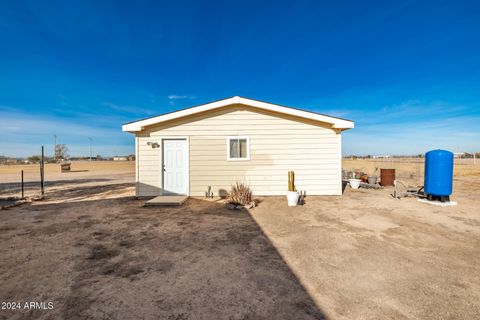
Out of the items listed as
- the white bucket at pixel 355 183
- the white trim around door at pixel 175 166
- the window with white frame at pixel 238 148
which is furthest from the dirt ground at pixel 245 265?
the white bucket at pixel 355 183

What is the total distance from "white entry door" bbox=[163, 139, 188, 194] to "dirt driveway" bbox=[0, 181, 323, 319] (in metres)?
3.02

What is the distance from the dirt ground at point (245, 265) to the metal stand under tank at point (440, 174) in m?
1.03

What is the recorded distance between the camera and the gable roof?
25.9 feet

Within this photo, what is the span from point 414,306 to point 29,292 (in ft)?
13.7

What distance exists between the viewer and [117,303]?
2268 millimetres

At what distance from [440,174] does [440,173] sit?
3 cm

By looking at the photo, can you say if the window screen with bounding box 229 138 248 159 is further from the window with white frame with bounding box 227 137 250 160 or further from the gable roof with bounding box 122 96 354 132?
the gable roof with bounding box 122 96 354 132

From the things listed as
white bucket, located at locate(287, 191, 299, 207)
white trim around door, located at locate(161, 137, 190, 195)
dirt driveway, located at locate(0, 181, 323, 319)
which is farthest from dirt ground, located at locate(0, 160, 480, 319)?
white trim around door, located at locate(161, 137, 190, 195)

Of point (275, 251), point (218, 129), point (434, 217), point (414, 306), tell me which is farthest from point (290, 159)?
point (414, 306)

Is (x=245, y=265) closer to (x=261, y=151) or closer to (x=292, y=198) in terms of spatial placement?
(x=292, y=198)

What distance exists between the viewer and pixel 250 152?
27.2 feet

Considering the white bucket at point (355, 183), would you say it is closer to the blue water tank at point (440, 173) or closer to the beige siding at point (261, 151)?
the beige siding at point (261, 151)

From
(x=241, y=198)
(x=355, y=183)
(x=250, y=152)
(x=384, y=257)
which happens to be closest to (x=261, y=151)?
(x=250, y=152)

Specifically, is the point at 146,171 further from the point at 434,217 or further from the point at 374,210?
the point at 434,217
